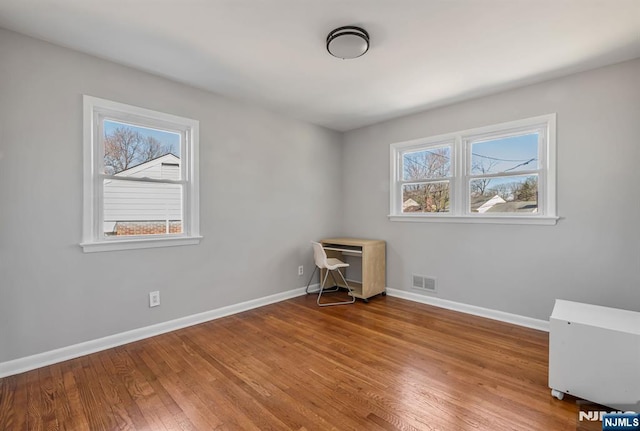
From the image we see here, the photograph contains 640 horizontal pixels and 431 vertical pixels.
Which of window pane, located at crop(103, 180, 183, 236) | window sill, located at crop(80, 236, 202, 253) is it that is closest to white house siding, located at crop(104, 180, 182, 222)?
window pane, located at crop(103, 180, 183, 236)

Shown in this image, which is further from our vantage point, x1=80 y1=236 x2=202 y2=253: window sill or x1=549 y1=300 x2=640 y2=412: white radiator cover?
x1=80 y1=236 x2=202 y2=253: window sill

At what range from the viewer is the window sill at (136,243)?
2.50m

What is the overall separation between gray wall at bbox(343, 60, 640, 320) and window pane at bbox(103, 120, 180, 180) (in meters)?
2.93

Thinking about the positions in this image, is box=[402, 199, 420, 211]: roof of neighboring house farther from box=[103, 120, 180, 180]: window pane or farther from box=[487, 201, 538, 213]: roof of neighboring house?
box=[103, 120, 180, 180]: window pane

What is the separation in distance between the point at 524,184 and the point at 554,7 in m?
1.74

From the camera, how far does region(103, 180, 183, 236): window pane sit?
2.64 meters

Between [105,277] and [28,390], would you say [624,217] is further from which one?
[28,390]

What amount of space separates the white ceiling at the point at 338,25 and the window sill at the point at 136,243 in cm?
158

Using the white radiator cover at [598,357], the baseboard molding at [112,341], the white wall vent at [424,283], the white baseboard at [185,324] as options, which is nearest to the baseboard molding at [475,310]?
the white baseboard at [185,324]

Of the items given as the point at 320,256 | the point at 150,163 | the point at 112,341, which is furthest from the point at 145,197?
the point at 320,256

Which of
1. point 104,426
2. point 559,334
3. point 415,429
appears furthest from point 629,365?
point 104,426

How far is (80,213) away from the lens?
245 centimetres

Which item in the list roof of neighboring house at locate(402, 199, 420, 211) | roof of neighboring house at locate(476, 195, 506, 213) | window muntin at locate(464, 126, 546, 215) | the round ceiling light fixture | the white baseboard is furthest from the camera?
roof of neighboring house at locate(402, 199, 420, 211)

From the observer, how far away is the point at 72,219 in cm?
241
